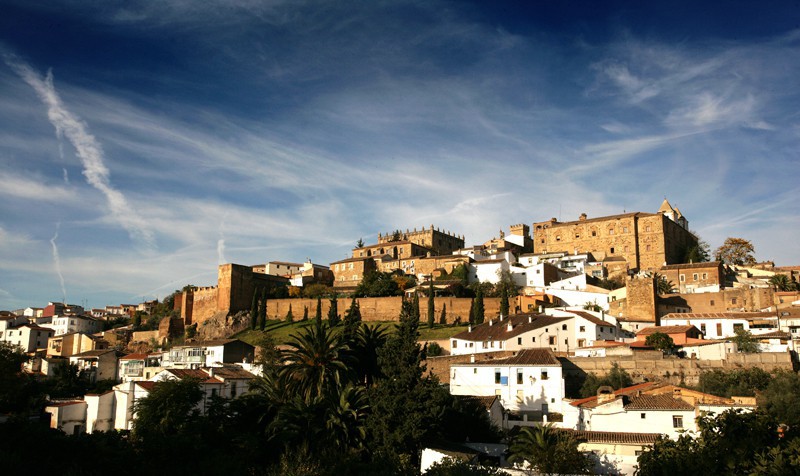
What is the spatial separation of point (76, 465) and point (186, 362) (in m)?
30.0

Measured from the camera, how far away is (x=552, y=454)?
23172 millimetres

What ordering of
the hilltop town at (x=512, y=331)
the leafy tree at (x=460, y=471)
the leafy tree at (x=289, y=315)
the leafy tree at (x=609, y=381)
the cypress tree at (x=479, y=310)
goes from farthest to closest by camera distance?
the leafy tree at (x=289, y=315)
the cypress tree at (x=479, y=310)
the leafy tree at (x=609, y=381)
the hilltop town at (x=512, y=331)
the leafy tree at (x=460, y=471)

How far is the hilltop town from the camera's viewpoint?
29891 millimetres

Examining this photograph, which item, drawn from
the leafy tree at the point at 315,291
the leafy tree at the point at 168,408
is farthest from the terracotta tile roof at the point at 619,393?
the leafy tree at the point at 315,291

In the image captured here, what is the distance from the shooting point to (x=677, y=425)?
89.3ft

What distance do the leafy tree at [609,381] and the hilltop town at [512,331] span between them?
4.9 inches

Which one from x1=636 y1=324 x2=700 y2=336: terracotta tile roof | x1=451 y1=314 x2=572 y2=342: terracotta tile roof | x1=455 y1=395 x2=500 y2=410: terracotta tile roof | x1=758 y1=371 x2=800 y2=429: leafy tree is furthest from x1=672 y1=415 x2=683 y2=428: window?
x1=636 y1=324 x2=700 y2=336: terracotta tile roof

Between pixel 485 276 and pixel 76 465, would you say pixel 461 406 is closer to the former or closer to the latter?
pixel 76 465

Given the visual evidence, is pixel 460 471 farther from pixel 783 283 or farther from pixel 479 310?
pixel 783 283

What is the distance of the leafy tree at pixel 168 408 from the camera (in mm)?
31297

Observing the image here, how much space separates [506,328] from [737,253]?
38.7 metres

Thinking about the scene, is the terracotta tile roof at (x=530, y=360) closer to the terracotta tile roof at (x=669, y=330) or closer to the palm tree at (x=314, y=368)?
the palm tree at (x=314, y=368)

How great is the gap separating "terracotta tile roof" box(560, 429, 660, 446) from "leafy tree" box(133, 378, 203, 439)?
649 inches

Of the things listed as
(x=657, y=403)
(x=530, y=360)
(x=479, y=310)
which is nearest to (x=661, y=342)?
(x=530, y=360)
